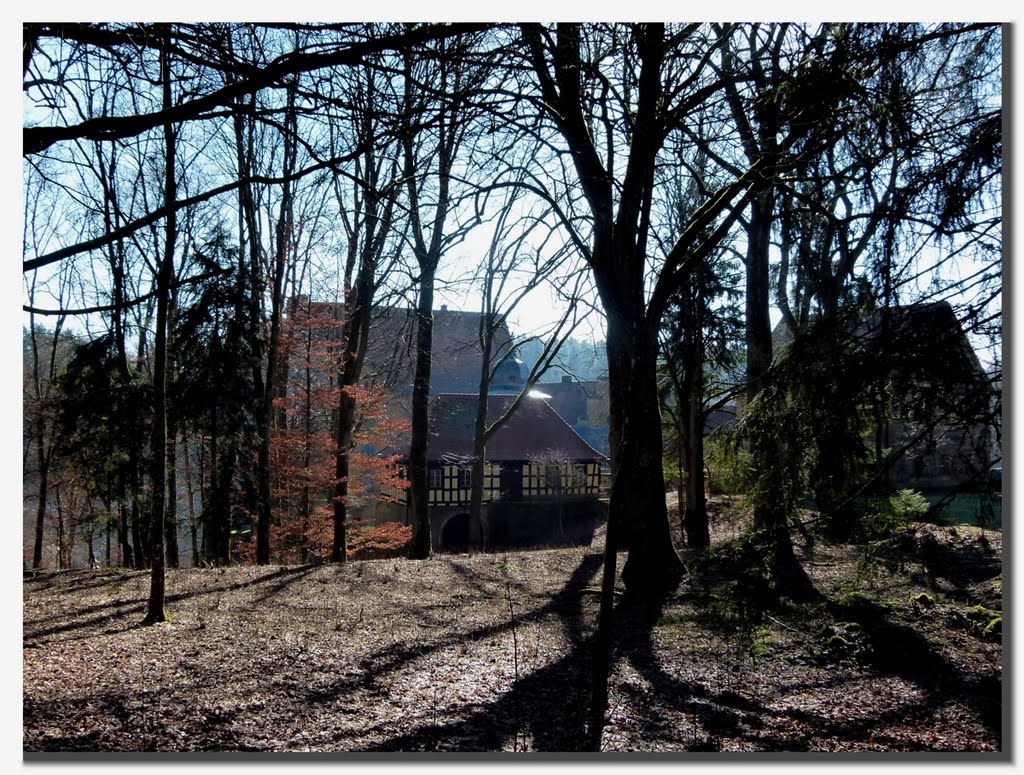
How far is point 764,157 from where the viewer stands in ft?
13.0

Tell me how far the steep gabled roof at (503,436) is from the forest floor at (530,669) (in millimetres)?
11553

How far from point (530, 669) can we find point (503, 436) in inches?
566

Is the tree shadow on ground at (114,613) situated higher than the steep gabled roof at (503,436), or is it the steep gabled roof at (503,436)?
the steep gabled roof at (503,436)

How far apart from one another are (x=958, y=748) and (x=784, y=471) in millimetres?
1477

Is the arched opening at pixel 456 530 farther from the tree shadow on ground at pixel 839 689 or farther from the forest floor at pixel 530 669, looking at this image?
the tree shadow on ground at pixel 839 689

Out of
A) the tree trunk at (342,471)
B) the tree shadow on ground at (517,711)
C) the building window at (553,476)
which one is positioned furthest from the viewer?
the building window at (553,476)

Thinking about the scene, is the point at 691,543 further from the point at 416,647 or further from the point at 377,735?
the point at 377,735

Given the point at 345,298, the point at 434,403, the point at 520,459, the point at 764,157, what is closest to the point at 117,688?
the point at 764,157

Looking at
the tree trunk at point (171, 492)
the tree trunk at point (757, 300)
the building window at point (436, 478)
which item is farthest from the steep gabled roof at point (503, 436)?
the tree trunk at point (757, 300)

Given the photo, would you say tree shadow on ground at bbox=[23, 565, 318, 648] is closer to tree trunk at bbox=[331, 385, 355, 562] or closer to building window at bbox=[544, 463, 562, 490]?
tree trunk at bbox=[331, 385, 355, 562]

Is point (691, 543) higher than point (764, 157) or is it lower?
lower

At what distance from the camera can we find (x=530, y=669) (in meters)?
4.07

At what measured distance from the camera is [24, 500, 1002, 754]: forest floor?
10.1ft

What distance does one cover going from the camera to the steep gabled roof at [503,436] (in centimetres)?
1783
